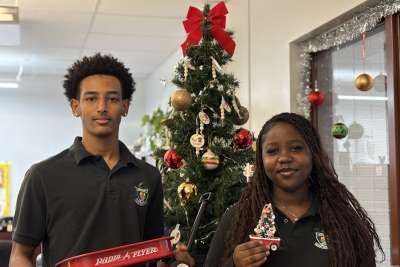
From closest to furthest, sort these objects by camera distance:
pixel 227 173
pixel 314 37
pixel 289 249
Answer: pixel 289 249, pixel 227 173, pixel 314 37

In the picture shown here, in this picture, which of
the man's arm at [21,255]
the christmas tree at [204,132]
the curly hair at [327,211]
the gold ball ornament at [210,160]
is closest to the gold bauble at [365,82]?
the christmas tree at [204,132]

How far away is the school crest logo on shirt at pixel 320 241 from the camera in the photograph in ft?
4.91

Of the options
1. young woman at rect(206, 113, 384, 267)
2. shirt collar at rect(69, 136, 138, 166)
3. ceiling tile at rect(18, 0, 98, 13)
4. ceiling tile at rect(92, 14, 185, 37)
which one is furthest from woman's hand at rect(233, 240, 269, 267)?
ceiling tile at rect(92, 14, 185, 37)

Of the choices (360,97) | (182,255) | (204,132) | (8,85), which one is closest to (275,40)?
(360,97)

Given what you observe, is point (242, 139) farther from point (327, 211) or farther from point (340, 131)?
point (327, 211)

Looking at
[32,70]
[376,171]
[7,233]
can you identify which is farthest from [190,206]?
[32,70]

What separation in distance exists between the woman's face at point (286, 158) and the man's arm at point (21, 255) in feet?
2.37

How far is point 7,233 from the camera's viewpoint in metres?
5.36

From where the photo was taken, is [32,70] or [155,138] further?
[32,70]

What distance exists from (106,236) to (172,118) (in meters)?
1.54

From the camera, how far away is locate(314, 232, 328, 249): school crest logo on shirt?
1498 mm

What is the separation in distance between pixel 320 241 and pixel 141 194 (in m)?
0.57

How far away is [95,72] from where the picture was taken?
1761 millimetres

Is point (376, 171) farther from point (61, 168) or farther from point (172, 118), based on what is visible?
point (61, 168)
